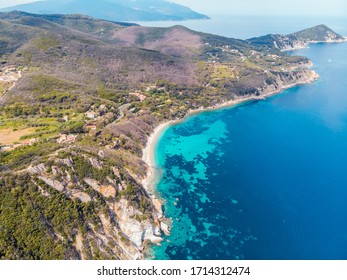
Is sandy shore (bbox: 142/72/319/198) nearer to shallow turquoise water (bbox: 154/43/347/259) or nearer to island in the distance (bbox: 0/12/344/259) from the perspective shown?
island in the distance (bbox: 0/12/344/259)

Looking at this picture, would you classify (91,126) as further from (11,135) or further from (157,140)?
(11,135)

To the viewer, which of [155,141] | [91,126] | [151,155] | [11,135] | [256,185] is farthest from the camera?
[155,141]

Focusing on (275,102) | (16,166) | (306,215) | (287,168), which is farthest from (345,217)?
(275,102)

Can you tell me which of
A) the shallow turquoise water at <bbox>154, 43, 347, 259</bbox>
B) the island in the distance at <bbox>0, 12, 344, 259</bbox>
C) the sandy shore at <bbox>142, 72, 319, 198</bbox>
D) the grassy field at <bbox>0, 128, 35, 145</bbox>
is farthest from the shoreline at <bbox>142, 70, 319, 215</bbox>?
the grassy field at <bbox>0, 128, 35, 145</bbox>

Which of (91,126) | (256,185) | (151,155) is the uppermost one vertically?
(91,126)

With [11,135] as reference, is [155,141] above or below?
below

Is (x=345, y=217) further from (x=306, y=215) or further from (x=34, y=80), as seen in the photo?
(x=34, y=80)

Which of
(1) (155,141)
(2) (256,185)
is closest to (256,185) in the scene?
(2) (256,185)
